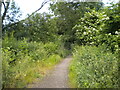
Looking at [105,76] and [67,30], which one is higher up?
[67,30]

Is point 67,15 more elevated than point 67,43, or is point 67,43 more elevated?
point 67,15

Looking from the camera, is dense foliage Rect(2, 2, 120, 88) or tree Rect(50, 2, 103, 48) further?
tree Rect(50, 2, 103, 48)

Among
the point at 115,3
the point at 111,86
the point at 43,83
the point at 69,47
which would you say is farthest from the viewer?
the point at 69,47

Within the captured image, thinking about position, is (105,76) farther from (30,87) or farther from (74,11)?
(74,11)

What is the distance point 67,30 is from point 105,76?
39.6 feet

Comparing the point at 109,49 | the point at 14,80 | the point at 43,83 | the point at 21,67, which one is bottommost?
the point at 43,83

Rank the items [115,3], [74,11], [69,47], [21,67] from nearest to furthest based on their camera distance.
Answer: [115,3], [21,67], [74,11], [69,47]

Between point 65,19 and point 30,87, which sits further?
point 65,19

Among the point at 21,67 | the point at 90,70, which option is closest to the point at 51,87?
the point at 21,67

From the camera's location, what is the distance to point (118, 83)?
311 cm

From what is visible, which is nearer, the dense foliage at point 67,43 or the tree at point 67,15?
the dense foliage at point 67,43

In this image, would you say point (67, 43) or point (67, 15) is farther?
point (67, 43)

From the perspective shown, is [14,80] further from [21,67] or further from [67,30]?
[67,30]

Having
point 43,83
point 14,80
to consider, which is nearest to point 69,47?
point 43,83
